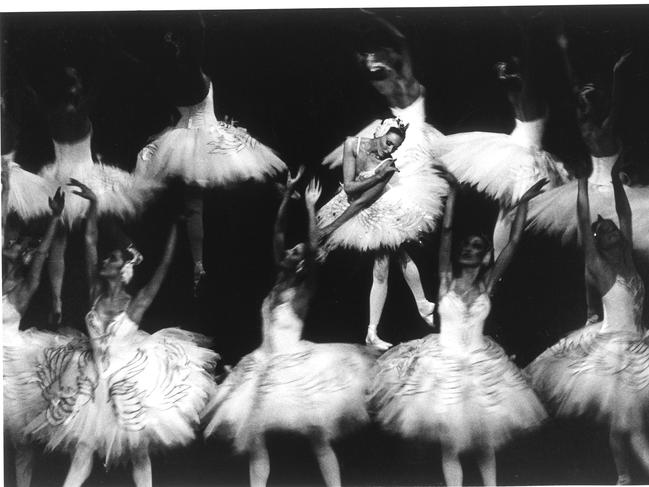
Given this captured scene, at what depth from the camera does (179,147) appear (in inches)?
131

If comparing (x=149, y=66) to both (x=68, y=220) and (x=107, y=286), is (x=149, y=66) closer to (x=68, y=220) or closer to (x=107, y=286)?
(x=68, y=220)

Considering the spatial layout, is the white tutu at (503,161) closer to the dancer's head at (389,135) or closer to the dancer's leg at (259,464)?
the dancer's head at (389,135)

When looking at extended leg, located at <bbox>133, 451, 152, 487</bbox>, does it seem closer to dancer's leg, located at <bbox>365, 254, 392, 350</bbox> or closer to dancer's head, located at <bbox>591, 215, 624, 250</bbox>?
dancer's leg, located at <bbox>365, 254, 392, 350</bbox>

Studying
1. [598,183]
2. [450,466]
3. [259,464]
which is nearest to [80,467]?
[259,464]

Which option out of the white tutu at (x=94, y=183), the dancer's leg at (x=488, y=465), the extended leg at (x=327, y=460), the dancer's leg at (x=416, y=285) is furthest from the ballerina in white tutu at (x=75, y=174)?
the dancer's leg at (x=488, y=465)

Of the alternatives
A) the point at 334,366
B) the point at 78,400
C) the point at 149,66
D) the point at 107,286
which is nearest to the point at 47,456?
the point at 78,400

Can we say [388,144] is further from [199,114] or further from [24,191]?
[24,191]

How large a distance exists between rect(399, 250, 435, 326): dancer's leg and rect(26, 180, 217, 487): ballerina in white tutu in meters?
0.94

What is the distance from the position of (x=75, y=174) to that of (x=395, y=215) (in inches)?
57.7

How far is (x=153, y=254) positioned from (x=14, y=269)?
64 centimetres

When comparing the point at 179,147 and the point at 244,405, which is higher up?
the point at 179,147

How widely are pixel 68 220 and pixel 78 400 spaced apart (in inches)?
32.0

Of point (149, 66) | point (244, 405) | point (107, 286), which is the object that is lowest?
point (244, 405)

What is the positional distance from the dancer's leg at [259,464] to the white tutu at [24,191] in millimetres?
1425
